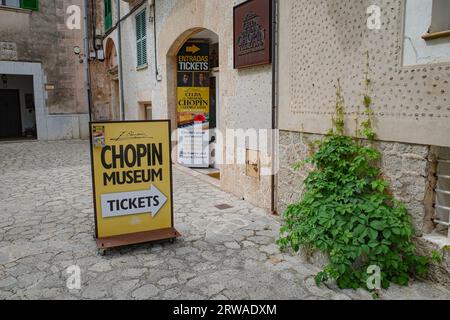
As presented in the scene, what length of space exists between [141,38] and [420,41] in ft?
25.9

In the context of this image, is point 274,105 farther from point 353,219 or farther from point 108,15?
point 108,15

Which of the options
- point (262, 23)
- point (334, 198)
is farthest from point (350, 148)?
point (262, 23)

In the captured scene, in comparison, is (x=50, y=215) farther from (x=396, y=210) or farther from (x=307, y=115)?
(x=396, y=210)

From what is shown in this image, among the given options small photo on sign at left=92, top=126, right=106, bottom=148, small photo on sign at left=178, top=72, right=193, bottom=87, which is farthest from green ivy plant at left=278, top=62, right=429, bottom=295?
small photo on sign at left=178, top=72, right=193, bottom=87

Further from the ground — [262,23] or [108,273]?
[262,23]

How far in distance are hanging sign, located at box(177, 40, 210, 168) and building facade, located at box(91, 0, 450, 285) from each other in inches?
42.2

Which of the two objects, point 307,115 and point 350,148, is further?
point 307,115

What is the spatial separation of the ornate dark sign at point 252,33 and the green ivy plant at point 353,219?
1442 mm

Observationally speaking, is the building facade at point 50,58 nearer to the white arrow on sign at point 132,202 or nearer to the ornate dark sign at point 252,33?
the ornate dark sign at point 252,33

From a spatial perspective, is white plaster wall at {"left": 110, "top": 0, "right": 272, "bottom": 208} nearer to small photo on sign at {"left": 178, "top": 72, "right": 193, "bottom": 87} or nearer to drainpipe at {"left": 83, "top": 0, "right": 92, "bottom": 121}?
small photo on sign at {"left": 178, "top": 72, "right": 193, "bottom": 87}

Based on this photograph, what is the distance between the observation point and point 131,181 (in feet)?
11.7

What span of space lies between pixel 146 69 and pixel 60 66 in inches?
250

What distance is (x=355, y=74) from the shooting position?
3.22m

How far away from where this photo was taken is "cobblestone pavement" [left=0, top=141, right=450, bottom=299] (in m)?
2.74
